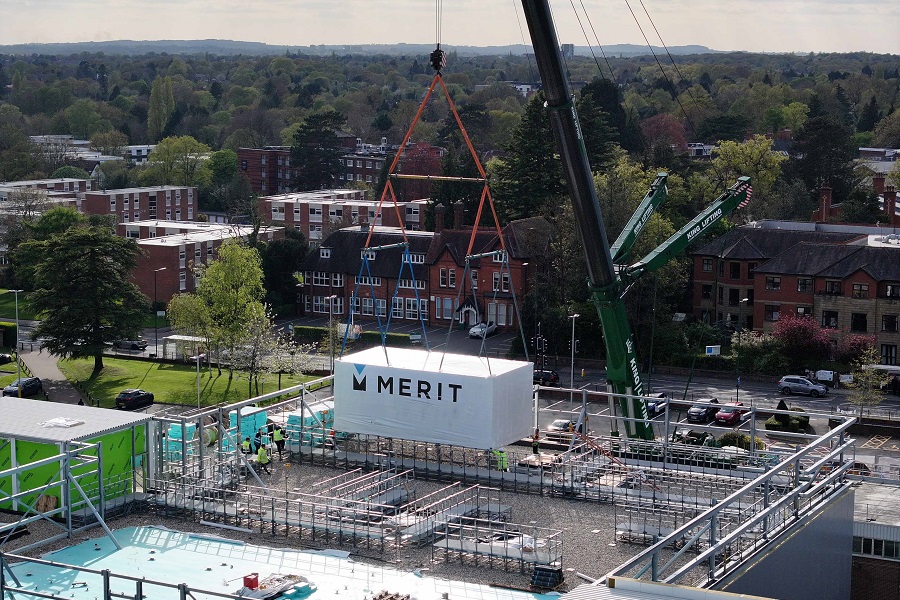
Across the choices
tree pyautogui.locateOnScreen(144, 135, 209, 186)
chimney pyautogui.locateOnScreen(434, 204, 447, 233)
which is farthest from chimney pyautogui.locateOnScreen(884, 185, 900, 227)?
tree pyautogui.locateOnScreen(144, 135, 209, 186)

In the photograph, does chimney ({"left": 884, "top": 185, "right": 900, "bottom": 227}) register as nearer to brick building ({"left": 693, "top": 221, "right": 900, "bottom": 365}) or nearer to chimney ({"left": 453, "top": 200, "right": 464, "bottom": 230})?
brick building ({"left": 693, "top": 221, "right": 900, "bottom": 365})

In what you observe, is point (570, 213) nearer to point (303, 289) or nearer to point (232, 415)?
point (303, 289)

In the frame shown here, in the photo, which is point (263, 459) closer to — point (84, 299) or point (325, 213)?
point (84, 299)

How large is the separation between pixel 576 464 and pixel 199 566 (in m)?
8.87

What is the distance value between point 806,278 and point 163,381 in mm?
29524

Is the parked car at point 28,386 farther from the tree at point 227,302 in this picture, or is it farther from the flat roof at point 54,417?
the flat roof at point 54,417

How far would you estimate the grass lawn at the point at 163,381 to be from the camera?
5538cm

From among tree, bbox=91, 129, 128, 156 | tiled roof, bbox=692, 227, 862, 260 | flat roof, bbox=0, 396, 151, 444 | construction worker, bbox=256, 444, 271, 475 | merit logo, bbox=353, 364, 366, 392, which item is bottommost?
construction worker, bbox=256, 444, 271, 475

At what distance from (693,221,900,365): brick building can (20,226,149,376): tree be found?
27442mm

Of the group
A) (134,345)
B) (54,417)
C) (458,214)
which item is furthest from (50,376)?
(54,417)

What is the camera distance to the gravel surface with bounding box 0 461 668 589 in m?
22.1

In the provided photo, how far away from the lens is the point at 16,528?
23.8 meters

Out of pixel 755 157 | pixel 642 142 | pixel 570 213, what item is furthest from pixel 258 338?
pixel 642 142

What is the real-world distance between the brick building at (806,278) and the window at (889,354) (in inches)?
1.7
